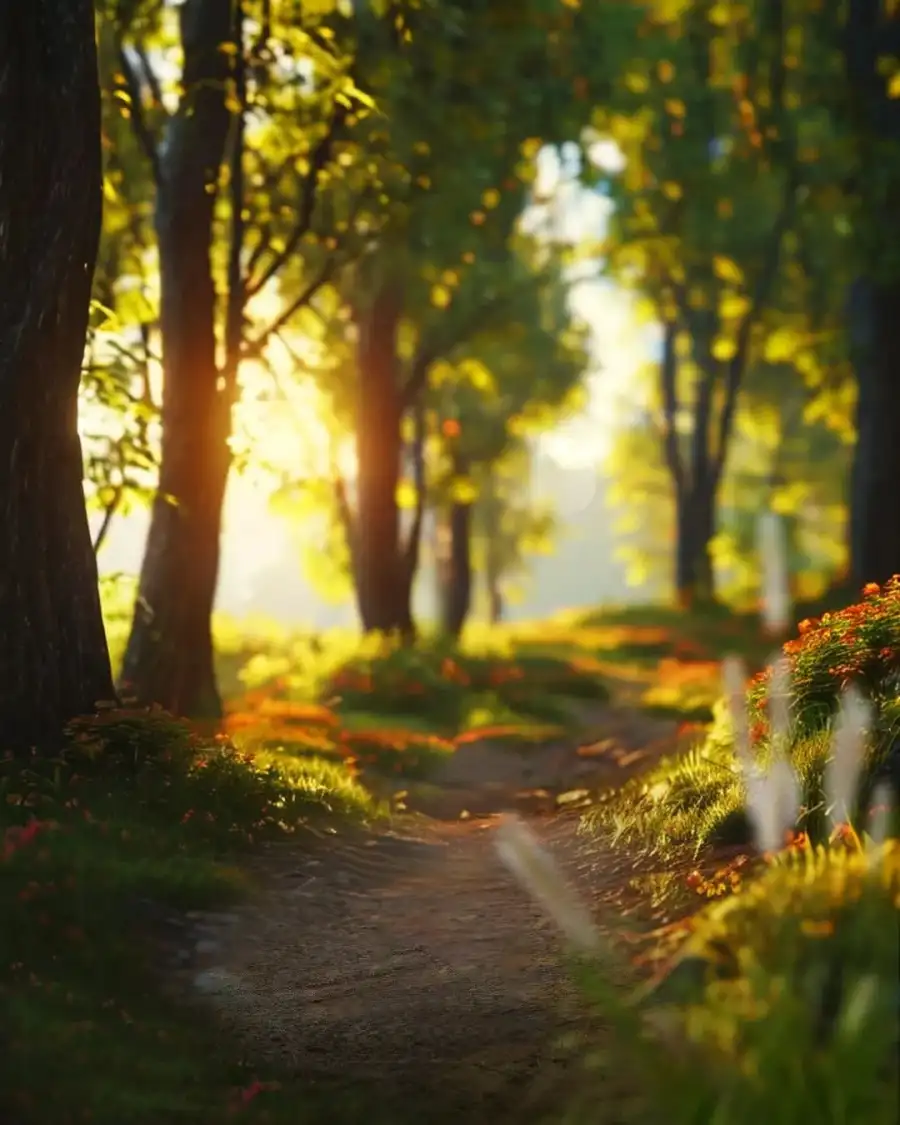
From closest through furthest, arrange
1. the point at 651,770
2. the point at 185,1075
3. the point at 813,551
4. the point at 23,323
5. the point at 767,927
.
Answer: the point at 767,927 < the point at 185,1075 < the point at 23,323 < the point at 651,770 < the point at 813,551

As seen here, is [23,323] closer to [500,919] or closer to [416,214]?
[500,919]

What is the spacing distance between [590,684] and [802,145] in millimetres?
12008

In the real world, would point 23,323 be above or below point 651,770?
above

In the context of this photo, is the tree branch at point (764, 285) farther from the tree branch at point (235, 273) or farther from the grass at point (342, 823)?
the grass at point (342, 823)

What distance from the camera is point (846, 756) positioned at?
5.98 meters

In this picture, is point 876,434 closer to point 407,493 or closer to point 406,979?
point 407,493

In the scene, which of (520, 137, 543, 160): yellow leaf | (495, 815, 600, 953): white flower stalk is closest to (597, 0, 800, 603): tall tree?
(520, 137, 543, 160): yellow leaf

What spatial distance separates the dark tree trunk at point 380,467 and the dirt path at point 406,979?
11.8 meters

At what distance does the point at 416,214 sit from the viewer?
13.5 metres

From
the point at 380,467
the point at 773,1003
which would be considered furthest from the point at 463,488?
the point at 773,1003

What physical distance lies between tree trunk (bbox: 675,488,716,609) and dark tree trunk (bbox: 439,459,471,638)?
589 cm

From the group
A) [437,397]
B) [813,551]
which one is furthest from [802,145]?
[813,551]

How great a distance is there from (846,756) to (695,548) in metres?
26.1

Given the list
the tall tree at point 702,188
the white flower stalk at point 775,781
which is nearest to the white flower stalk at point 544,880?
the white flower stalk at point 775,781
